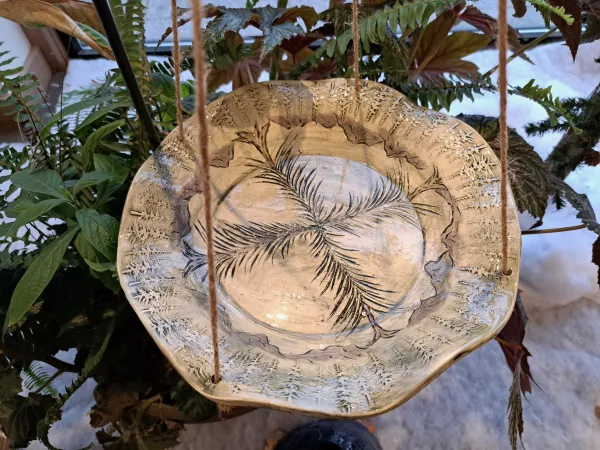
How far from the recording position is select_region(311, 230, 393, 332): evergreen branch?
25.7 inches

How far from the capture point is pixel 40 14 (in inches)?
26.7

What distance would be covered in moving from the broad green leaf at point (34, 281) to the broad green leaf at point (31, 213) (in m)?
0.05

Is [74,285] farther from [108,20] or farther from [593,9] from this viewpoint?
[593,9]

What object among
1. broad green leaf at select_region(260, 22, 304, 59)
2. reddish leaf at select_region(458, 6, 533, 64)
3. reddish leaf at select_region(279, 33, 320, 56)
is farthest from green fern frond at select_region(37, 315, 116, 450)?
reddish leaf at select_region(458, 6, 533, 64)

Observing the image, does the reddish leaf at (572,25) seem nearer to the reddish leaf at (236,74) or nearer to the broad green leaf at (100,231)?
the reddish leaf at (236,74)

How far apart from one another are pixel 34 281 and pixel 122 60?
0.30 metres

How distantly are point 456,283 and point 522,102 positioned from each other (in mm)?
1260

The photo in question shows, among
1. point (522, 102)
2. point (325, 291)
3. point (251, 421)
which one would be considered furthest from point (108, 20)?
point (522, 102)

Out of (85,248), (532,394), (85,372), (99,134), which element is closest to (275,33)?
(99,134)

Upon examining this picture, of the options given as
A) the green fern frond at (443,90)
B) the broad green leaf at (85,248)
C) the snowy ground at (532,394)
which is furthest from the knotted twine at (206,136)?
the snowy ground at (532,394)

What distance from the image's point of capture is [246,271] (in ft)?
2.26

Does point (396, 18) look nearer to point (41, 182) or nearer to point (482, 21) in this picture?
point (482, 21)

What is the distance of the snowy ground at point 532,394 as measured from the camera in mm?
1102

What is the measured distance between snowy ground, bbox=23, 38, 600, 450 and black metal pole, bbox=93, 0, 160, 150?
2.35 feet
